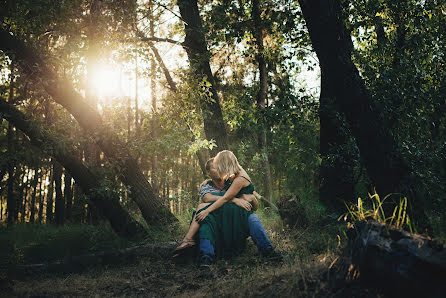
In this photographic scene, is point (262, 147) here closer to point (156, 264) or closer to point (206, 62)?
point (206, 62)

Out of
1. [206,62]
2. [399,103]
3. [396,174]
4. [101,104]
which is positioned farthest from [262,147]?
[396,174]

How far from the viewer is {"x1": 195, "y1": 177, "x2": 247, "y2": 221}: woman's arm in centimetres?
510

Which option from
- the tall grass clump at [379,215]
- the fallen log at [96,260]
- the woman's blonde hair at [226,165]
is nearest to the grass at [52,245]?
the fallen log at [96,260]

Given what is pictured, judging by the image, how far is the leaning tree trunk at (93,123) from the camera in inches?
253

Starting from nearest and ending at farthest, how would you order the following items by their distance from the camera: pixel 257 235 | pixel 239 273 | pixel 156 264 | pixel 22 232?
1. pixel 239 273
2. pixel 257 235
3. pixel 156 264
4. pixel 22 232

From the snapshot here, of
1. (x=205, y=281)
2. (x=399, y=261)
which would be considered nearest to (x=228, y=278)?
(x=205, y=281)

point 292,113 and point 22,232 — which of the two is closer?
point 292,113

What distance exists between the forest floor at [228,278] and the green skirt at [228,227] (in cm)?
25

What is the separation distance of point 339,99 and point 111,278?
4.02m

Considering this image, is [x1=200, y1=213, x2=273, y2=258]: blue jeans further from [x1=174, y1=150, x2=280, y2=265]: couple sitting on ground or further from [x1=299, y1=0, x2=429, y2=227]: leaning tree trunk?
[x1=299, y1=0, x2=429, y2=227]: leaning tree trunk

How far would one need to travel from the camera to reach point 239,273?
408 cm

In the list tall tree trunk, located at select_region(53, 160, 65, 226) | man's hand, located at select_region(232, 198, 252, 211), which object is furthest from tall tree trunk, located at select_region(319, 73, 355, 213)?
tall tree trunk, located at select_region(53, 160, 65, 226)

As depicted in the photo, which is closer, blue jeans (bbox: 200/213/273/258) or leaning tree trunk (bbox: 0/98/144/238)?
blue jeans (bbox: 200/213/273/258)

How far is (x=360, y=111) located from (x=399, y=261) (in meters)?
2.44
